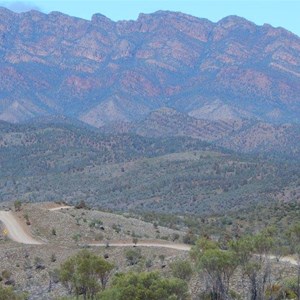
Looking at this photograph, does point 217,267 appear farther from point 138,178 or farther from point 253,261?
point 138,178

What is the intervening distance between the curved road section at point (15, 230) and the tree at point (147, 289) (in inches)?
1140

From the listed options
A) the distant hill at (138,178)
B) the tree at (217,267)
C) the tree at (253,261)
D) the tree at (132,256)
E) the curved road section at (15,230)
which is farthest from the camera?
the distant hill at (138,178)

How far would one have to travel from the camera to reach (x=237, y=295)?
3572 centimetres

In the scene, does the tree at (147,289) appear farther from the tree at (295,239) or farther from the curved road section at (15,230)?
the curved road section at (15,230)

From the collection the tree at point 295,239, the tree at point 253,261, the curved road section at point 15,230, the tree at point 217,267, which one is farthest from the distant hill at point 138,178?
the tree at point 217,267

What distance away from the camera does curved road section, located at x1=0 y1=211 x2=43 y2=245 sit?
5891 centimetres

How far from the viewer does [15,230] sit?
6309 centimetres

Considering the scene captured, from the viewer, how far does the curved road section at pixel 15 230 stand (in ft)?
193

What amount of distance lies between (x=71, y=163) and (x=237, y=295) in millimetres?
145264

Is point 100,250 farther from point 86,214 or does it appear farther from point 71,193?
point 71,193

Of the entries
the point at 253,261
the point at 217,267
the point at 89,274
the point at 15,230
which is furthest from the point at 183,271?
the point at 15,230

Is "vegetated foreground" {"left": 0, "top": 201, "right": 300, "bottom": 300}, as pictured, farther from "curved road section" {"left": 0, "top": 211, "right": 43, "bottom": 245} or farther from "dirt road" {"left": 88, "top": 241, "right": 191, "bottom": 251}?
"curved road section" {"left": 0, "top": 211, "right": 43, "bottom": 245}

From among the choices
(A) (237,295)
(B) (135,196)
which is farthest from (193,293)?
(B) (135,196)

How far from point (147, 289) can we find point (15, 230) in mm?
→ 36373
